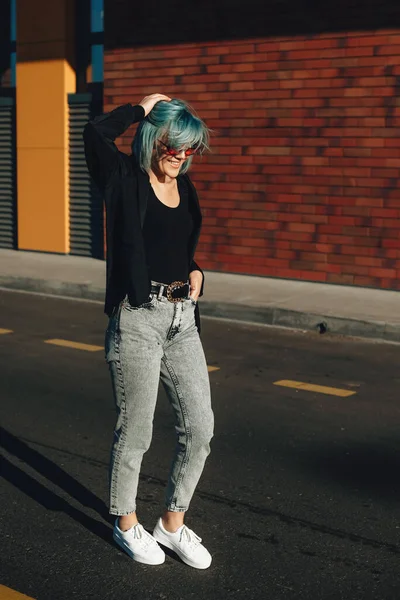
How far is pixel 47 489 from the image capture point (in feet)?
17.8

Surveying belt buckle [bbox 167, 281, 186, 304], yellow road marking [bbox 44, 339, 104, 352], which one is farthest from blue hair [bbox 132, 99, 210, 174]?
yellow road marking [bbox 44, 339, 104, 352]

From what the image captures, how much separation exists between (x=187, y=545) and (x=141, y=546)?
0.19 metres

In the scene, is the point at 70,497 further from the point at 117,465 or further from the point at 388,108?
the point at 388,108

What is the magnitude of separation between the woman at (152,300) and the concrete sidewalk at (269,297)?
20.0 ft

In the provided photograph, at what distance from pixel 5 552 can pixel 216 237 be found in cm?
1009

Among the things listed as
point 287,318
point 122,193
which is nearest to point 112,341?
point 122,193

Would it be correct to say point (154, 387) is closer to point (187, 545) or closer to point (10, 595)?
point (187, 545)

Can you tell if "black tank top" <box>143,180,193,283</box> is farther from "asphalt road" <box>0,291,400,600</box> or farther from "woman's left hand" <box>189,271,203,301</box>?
"asphalt road" <box>0,291,400,600</box>

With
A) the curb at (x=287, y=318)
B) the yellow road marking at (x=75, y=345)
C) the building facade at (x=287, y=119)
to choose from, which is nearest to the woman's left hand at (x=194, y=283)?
the yellow road marking at (x=75, y=345)

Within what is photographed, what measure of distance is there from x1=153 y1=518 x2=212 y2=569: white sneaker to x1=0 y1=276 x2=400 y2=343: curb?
19.8ft

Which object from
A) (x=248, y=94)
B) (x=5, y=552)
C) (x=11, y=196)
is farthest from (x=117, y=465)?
(x=11, y=196)

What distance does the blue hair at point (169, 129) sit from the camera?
4094 millimetres

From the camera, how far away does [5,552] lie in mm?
4547

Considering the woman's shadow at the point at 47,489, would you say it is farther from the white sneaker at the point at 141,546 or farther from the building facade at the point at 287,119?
the building facade at the point at 287,119
